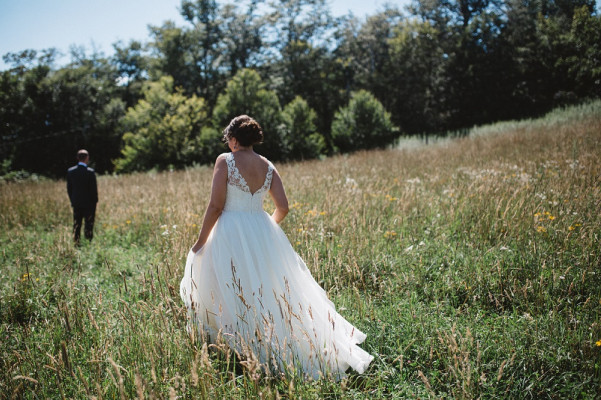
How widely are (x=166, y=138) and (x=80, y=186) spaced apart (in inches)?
649

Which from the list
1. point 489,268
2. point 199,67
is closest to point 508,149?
point 489,268

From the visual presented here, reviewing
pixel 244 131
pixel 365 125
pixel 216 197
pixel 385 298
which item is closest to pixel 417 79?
pixel 365 125

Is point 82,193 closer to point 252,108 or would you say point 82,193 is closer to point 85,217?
point 85,217

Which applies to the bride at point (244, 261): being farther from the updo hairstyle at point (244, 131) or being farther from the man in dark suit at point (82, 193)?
the man in dark suit at point (82, 193)

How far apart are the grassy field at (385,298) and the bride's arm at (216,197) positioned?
451 millimetres

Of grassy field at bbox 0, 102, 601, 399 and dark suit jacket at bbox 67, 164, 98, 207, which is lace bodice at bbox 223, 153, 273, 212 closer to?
grassy field at bbox 0, 102, 601, 399

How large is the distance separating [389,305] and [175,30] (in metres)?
35.0

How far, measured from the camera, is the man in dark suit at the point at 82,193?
617 centimetres

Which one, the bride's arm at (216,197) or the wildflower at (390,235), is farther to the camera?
the wildflower at (390,235)

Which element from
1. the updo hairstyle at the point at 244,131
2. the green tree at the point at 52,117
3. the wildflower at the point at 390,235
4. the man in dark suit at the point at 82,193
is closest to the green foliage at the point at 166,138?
the green tree at the point at 52,117

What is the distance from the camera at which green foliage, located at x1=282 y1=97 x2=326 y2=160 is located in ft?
69.8

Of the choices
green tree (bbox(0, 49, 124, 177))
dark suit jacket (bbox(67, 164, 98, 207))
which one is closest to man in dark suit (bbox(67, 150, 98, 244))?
dark suit jacket (bbox(67, 164, 98, 207))

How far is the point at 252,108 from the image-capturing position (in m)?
20.8

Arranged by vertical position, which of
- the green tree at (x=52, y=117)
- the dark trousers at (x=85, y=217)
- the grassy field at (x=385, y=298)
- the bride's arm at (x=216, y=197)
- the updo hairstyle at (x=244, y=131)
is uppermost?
the green tree at (x=52, y=117)
